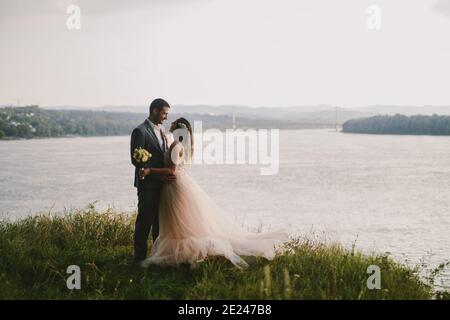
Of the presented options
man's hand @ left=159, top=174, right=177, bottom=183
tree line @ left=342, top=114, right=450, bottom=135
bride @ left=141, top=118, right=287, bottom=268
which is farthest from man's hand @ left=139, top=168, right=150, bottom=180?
tree line @ left=342, top=114, right=450, bottom=135

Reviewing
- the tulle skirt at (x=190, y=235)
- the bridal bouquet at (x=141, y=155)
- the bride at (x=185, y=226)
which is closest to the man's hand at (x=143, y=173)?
the bride at (x=185, y=226)

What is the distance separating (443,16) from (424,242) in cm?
7360

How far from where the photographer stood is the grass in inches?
234

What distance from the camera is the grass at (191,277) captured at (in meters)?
5.94

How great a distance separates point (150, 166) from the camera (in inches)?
275

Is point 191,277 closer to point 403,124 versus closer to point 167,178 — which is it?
point 167,178

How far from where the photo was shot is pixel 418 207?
2927 cm

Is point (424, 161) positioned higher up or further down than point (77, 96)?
→ further down

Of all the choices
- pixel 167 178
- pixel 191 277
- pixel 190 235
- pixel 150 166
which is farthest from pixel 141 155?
pixel 191 277

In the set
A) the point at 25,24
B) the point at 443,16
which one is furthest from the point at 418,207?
the point at 443,16

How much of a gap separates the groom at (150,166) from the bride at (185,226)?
0.34 feet

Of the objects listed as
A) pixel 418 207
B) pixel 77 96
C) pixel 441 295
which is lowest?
pixel 418 207
